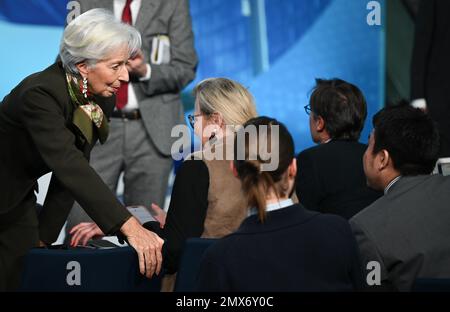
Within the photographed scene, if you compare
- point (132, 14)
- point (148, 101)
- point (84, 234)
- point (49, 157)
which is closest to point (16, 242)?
point (84, 234)

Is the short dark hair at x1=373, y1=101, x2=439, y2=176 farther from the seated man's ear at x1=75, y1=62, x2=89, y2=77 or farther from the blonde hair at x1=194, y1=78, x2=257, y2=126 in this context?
the seated man's ear at x1=75, y1=62, x2=89, y2=77

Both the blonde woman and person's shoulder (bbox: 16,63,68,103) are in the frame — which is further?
the blonde woman

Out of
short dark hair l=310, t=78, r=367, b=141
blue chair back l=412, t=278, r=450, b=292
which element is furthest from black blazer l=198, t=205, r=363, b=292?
short dark hair l=310, t=78, r=367, b=141

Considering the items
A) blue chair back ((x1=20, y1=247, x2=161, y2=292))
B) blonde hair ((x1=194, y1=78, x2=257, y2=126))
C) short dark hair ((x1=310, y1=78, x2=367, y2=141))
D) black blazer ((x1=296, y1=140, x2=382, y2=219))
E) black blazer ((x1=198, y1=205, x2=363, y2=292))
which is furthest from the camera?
short dark hair ((x1=310, y1=78, x2=367, y2=141))

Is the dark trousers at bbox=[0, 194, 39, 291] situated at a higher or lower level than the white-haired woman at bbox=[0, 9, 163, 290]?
lower

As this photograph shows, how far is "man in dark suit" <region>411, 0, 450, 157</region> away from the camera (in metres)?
4.85

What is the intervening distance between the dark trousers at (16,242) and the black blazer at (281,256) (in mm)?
966

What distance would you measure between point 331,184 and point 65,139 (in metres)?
1.17

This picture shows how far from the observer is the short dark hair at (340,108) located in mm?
3484

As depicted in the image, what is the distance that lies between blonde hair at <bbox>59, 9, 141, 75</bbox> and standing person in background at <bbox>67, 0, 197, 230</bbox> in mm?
1732

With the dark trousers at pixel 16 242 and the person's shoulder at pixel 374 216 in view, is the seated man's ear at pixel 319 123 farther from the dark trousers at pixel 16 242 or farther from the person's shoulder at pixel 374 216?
the dark trousers at pixel 16 242

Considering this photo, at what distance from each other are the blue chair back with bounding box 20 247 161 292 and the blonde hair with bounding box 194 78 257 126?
77 cm

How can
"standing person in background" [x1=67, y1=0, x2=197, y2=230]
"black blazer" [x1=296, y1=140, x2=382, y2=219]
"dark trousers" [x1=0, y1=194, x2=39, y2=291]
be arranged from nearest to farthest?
1. "dark trousers" [x1=0, y1=194, x2=39, y2=291]
2. "black blazer" [x1=296, y1=140, x2=382, y2=219]
3. "standing person in background" [x1=67, y1=0, x2=197, y2=230]

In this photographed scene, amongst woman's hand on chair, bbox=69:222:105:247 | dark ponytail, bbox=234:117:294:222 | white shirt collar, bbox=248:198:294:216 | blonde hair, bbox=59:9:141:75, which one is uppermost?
blonde hair, bbox=59:9:141:75
